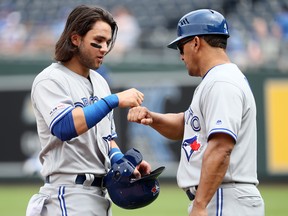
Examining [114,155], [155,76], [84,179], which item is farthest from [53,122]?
[155,76]

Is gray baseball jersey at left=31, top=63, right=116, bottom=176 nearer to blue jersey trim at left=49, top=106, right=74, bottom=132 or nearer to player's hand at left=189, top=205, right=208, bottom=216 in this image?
blue jersey trim at left=49, top=106, right=74, bottom=132

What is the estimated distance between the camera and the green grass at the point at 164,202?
10547 millimetres

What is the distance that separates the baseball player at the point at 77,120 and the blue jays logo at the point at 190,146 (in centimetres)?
40

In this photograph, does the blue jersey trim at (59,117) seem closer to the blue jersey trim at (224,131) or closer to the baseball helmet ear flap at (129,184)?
the baseball helmet ear flap at (129,184)

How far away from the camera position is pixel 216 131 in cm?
435

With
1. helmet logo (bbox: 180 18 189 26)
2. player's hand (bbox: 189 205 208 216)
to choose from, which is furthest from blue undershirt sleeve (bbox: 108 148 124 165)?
helmet logo (bbox: 180 18 189 26)

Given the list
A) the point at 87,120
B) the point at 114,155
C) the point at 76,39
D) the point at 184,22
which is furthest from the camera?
the point at 114,155

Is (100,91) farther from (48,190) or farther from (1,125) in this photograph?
(1,125)

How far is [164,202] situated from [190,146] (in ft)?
23.4

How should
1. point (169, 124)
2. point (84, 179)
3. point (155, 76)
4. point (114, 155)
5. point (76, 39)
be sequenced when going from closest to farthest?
point (84, 179) → point (76, 39) → point (114, 155) → point (169, 124) → point (155, 76)

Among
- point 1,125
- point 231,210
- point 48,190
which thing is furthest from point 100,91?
point 1,125

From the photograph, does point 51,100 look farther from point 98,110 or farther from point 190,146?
point 190,146

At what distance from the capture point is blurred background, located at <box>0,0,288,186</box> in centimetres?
1377

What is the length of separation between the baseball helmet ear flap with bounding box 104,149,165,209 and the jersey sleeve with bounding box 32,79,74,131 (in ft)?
1.66
